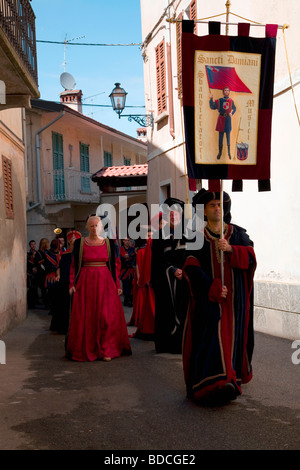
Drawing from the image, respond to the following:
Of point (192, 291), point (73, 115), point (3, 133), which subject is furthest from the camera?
point (73, 115)

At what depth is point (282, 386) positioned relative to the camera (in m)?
6.13

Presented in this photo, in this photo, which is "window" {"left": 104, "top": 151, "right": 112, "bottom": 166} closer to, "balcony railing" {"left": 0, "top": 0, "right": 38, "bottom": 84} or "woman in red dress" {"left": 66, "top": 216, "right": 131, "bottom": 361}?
"balcony railing" {"left": 0, "top": 0, "right": 38, "bottom": 84}

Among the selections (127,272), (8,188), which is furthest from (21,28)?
(127,272)

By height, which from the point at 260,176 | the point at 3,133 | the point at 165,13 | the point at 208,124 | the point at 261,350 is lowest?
the point at 261,350

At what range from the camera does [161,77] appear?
16594mm

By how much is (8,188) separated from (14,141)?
1.30m

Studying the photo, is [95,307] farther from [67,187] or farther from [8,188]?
[67,187]

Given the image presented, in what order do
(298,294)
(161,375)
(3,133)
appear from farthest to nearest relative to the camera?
1. (3,133)
2. (298,294)
3. (161,375)

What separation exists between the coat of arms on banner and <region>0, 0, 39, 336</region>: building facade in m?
2.88

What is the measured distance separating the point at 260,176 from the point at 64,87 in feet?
79.8

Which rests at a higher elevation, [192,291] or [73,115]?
[73,115]

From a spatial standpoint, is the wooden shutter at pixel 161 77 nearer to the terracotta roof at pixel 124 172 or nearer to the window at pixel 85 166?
the terracotta roof at pixel 124 172
